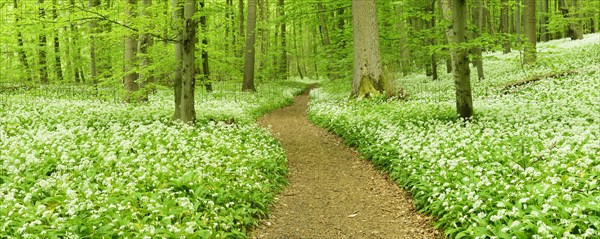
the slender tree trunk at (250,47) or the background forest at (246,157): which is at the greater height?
the slender tree trunk at (250,47)

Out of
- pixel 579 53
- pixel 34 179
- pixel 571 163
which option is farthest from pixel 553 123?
pixel 579 53

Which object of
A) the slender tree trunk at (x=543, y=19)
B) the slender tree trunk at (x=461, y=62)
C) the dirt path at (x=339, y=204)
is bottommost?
the dirt path at (x=339, y=204)

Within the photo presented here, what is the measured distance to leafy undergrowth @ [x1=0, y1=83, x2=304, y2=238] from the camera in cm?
523

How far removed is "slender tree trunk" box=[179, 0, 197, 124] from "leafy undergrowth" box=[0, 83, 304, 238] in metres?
0.59

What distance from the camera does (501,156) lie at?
725 cm

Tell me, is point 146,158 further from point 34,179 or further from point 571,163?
point 571,163

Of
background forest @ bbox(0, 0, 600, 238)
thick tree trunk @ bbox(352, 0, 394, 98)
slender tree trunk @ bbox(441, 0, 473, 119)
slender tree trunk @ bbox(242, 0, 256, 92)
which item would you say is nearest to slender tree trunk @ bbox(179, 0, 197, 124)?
background forest @ bbox(0, 0, 600, 238)

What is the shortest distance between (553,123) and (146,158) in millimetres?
8714

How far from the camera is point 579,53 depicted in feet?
71.9

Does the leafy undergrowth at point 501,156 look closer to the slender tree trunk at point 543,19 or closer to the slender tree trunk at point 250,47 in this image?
the slender tree trunk at point 250,47

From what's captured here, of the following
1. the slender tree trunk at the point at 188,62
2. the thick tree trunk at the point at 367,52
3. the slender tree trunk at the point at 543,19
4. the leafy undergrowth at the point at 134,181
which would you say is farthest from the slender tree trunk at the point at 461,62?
the slender tree trunk at the point at 543,19

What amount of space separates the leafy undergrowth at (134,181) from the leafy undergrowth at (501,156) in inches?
114

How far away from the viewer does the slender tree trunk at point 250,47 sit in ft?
78.9

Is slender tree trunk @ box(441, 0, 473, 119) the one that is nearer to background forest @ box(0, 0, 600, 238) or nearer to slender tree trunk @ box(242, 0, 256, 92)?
background forest @ box(0, 0, 600, 238)
